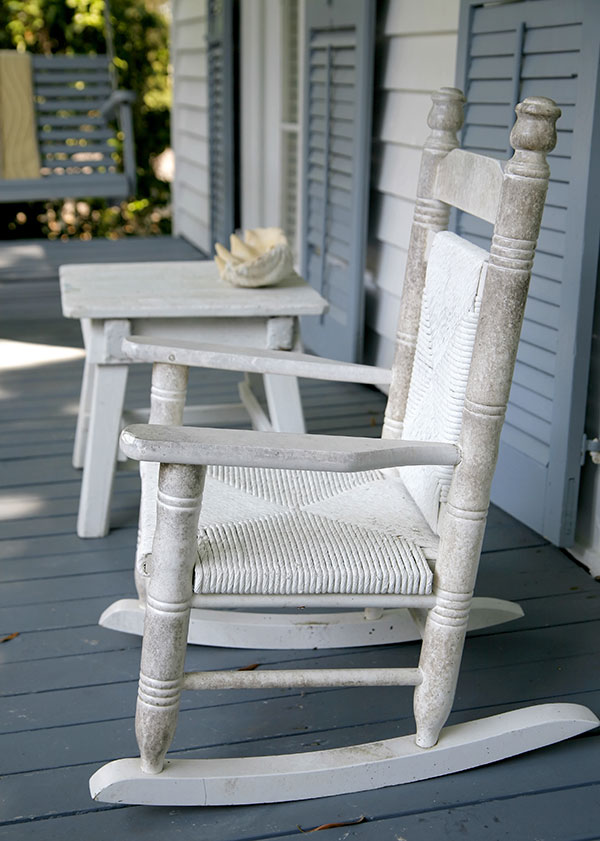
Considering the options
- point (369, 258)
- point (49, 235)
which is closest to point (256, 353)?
point (369, 258)

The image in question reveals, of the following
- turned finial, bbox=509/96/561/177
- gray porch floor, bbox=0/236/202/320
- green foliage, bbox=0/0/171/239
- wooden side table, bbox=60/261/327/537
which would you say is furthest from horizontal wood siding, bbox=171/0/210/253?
turned finial, bbox=509/96/561/177

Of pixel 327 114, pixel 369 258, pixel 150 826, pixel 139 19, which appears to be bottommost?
pixel 150 826

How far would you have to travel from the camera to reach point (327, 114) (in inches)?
134

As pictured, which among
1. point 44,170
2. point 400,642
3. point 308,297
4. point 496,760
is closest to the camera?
point 496,760

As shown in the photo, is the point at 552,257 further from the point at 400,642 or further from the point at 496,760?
the point at 496,760

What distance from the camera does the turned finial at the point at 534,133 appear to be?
1.16 meters

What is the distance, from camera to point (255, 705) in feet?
5.26

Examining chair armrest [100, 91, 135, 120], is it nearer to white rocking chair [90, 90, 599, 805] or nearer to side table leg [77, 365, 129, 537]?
side table leg [77, 365, 129, 537]

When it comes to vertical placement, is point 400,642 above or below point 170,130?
below

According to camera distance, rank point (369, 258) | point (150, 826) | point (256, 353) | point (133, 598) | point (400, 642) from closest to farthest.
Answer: point (150, 826) < point (256, 353) < point (400, 642) < point (133, 598) < point (369, 258)

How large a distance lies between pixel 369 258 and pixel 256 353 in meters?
1.84

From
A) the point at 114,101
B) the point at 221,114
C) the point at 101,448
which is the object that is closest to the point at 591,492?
the point at 101,448

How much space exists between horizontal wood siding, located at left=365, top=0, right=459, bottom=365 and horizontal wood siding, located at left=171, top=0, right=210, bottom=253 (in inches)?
108

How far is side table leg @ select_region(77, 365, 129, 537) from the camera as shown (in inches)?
82.0
